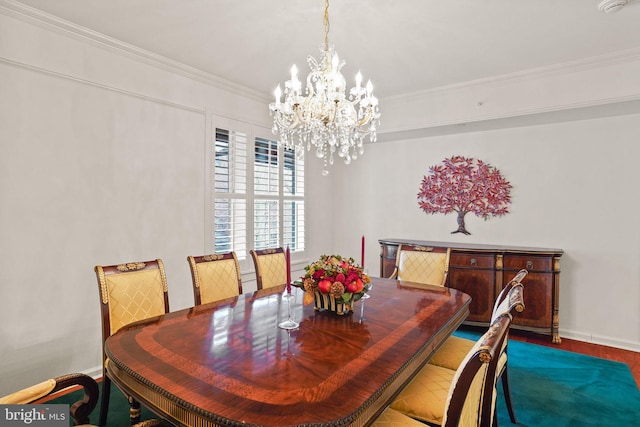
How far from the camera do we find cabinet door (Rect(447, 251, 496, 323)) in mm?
3691

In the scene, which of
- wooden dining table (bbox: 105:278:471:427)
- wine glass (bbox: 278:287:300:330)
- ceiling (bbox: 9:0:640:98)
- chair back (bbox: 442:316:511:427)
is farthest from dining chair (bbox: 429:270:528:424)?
ceiling (bbox: 9:0:640:98)

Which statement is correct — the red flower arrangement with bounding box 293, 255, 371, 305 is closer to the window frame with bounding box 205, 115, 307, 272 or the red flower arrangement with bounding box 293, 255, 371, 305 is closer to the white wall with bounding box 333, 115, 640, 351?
the window frame with bounding box 205, 115, 307, 272

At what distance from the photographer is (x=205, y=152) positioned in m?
3.61

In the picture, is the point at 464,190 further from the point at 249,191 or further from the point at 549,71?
the point at 249,191

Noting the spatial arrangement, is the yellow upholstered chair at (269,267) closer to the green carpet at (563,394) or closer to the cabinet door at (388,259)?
the green carpet at (563,394)

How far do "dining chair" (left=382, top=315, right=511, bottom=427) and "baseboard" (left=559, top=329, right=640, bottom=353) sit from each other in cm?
276

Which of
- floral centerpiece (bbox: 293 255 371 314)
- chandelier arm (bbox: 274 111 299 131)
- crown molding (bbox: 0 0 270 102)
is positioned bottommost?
floral centerpiece (bbox: 293 255 371 314)

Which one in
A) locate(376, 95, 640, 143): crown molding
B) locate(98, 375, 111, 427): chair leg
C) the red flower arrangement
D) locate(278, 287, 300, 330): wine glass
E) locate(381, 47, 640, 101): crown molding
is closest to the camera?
locate(278, 287, 300, 330): wine glass

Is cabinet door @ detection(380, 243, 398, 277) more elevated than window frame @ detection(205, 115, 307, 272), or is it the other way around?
window frame @ detection(205, 115, 307, 272)

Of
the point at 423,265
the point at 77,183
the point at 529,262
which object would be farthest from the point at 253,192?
the point at 529,262

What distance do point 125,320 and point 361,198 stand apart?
362cm

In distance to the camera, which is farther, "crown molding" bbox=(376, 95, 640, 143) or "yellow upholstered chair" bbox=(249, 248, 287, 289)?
"crown molding" bbox=(376, 95, 640, 143)

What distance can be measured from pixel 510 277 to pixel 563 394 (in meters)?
1.29

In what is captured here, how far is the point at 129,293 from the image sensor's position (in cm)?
209
